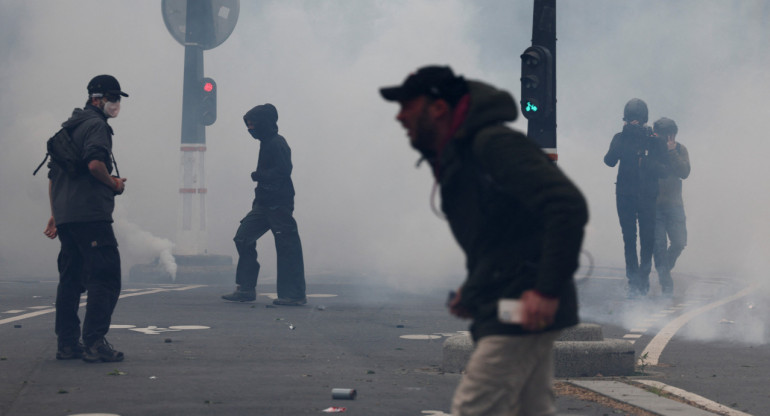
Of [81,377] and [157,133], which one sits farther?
[157,133]

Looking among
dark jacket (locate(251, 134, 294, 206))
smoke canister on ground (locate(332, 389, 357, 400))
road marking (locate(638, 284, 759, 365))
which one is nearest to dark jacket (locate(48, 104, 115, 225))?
smoke canister on ground (locate(332, 389, 357, 400))

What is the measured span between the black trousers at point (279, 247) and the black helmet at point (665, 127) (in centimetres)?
541

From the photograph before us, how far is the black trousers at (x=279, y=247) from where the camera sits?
38.0 ft

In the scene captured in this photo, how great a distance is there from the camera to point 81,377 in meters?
6.45

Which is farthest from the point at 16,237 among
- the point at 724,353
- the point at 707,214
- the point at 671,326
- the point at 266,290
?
the point at 724,353

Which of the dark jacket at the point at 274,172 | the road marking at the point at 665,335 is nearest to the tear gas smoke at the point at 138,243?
the dark jacket at the point at 274,172

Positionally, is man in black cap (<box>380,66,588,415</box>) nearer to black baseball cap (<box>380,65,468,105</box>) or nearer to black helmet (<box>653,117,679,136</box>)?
black baseball cap (<box>380,65,468,105</box>)

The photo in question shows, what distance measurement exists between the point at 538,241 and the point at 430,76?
22.8 inches

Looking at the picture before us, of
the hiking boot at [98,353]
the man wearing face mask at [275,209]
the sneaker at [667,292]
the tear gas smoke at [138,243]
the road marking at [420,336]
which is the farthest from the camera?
the tear gas smoke at [138,243]

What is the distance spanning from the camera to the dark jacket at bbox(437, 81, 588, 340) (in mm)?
3014

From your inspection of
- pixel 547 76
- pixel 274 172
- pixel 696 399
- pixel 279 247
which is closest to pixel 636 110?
pixel 274 172

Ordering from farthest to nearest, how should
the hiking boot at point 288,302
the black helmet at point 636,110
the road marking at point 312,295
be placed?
the black helmet at point 636,110 < the road marking at point 312,295 < the hiking boot at point 288,302

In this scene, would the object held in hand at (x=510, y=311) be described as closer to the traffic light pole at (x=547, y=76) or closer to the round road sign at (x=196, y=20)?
the traffic light pole at (x=547, y=76)

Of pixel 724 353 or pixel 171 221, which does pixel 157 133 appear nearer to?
pixel 171 221
